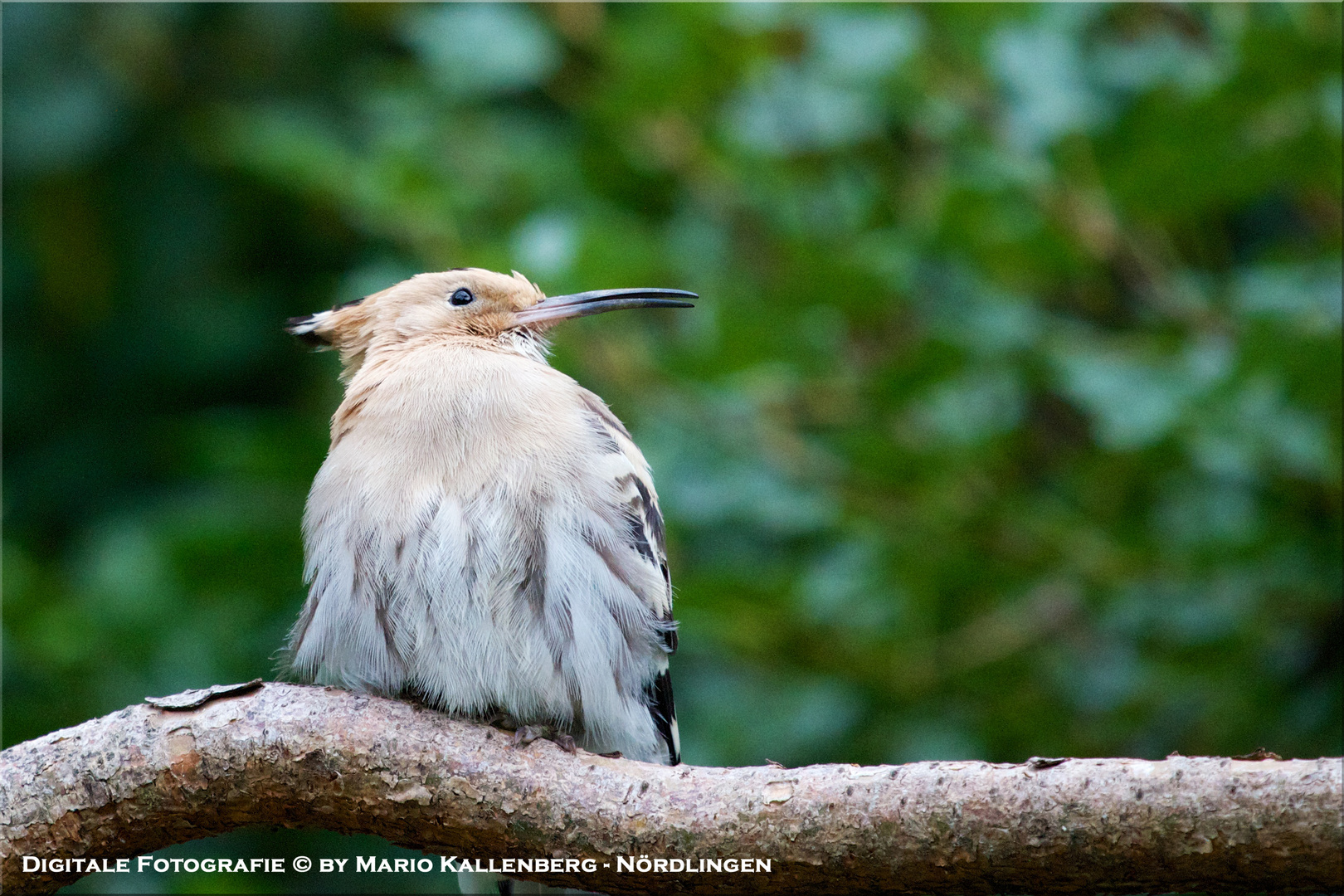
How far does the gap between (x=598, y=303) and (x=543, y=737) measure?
144 cm

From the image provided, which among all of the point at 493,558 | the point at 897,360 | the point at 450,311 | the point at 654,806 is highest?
the point at 450,311

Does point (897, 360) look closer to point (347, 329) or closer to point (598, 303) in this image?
point (598, 303)

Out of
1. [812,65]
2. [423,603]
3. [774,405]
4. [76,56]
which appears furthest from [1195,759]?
[76,56]

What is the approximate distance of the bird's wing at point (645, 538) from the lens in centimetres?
358

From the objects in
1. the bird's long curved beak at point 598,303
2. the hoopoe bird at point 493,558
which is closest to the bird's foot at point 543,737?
the hoopoe bird at point 493,558

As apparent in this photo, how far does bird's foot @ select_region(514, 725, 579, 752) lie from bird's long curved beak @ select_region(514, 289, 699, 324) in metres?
1.33

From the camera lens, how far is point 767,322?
12.8 ft

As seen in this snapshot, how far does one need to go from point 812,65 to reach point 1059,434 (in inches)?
57.4

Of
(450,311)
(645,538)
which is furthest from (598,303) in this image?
(645,538)

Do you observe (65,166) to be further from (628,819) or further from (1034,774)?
(1034,774)

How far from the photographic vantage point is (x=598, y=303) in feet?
13.0

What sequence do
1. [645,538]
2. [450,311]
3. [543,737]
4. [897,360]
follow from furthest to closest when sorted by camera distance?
1. [450,311]
2. [897,360]
3. [645,538]
4. [543,737]

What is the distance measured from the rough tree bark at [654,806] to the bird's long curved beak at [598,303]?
1.38m

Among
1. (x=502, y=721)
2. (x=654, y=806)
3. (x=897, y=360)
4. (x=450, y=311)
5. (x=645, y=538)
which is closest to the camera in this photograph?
(x=654, y=806)
